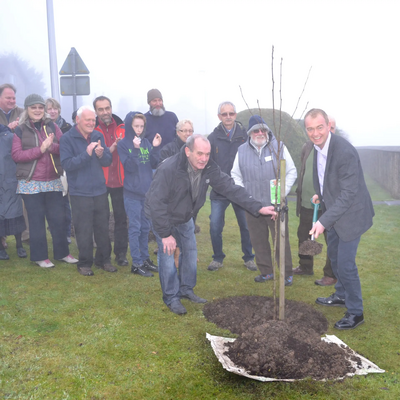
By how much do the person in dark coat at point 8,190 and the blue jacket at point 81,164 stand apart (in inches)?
44.7

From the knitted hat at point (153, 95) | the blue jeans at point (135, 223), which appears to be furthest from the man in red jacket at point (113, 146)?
the knitted hat at point (153, 95)

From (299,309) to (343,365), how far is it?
1.29m

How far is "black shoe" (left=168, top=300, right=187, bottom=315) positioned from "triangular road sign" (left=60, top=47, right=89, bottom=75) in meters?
6.13

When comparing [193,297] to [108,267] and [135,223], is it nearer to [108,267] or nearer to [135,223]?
[135,223]

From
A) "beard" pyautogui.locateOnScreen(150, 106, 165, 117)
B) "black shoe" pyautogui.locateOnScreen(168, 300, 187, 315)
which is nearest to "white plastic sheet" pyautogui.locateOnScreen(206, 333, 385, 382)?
"black shoe" pyautogui.locateOnScreen(168, 300, 187, 315)

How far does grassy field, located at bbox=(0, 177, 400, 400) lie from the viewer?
10.2 feet

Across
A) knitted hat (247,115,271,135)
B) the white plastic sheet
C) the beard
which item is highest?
the beard

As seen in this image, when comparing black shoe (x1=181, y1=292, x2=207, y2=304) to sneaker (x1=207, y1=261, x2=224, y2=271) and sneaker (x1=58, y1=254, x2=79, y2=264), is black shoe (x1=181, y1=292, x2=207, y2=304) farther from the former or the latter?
sneaker (x1=58, y1=254, x2=79, y2=264)

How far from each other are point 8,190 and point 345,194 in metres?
4.78

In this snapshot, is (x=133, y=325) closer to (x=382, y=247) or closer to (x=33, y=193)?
(x=33, y=193)

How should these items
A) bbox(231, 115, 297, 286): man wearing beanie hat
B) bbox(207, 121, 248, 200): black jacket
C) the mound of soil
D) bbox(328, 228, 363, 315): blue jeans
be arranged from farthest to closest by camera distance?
bbox(207, 121, 248, 200): black jacket
bbox(231, 115, 297, 286): man wearing beanie hat
bbox(328, 228, 363, 315): blue jeans
the mound of soil

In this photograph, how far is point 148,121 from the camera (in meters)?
6.89

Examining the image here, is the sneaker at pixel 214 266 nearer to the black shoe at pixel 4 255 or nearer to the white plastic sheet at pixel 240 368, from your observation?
the white plastic sheet at pixel 240 368

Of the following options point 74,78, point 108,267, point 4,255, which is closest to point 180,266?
point 108,267
